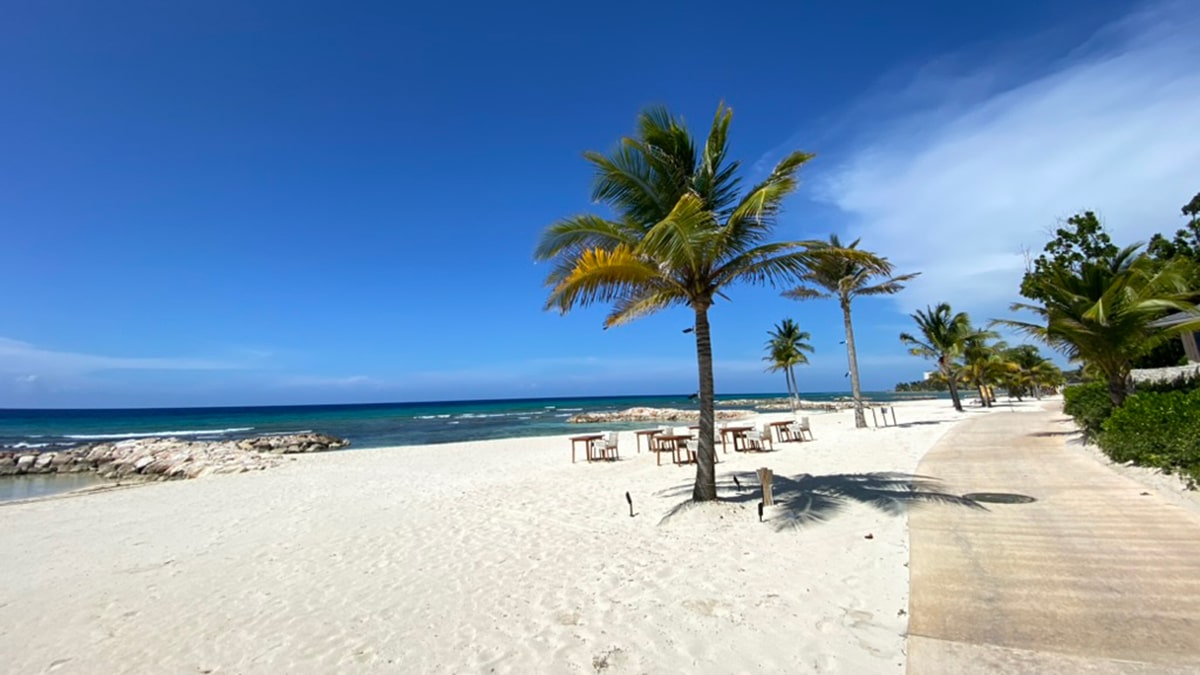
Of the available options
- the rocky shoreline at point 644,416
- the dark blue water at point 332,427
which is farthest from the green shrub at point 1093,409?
the rocky shoreline at point 644,416

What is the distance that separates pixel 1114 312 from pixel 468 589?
13375 millimetres

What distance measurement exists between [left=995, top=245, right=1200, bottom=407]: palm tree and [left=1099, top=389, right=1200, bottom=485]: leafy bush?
82.2 inches

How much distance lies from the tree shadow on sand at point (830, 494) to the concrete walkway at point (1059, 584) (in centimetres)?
63

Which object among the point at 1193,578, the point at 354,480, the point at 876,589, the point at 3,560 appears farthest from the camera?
the point at 354,480

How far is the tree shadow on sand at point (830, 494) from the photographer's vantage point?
23.0 feet

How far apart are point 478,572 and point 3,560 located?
7.96 metres

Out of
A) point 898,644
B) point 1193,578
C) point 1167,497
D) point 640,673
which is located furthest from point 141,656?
point 1167,497

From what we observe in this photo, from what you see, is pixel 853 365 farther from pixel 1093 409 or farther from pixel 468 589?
pixel 468 589

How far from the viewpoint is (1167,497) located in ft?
21.2

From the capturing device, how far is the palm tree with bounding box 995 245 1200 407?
10258 mm

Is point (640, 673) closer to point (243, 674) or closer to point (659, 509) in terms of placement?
point (243, 674)

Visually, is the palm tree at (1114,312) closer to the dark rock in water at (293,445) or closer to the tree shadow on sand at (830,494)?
the tree shadow on sand at (830,494)

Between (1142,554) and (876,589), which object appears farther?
(1142,554)

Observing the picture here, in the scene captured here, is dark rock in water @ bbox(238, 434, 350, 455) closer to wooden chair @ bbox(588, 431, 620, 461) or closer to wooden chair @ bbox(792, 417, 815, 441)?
wooden chair @ bbox(588, 431, 620, 461)
